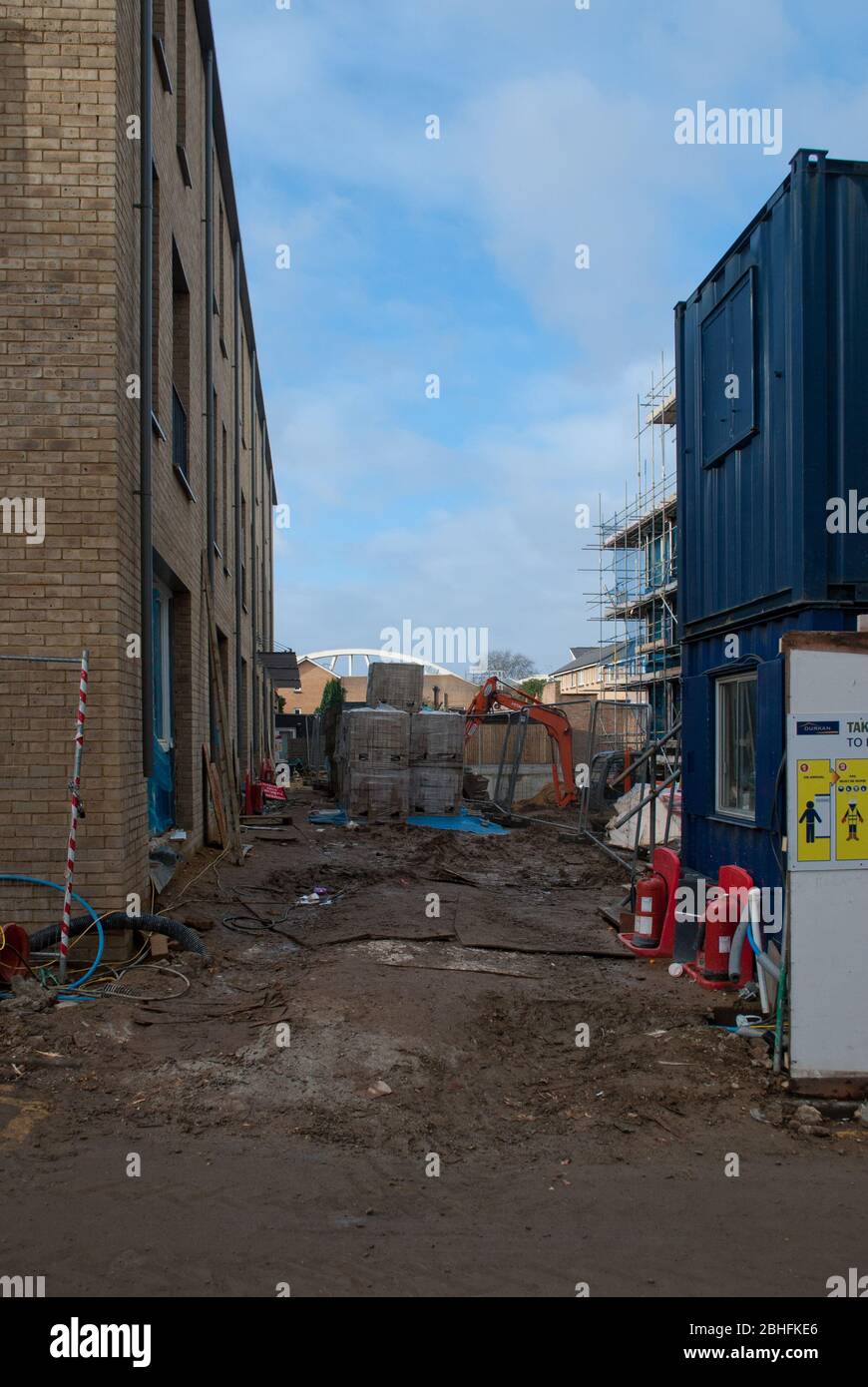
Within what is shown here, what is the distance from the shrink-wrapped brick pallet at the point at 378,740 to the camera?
18766mm

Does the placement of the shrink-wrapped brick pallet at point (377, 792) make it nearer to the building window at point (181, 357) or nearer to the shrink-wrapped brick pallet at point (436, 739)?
the shrink-wrapped brick pallet at point (436, 739)

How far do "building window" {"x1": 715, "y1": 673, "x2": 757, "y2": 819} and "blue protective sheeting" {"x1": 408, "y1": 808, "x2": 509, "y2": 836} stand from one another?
9443mm

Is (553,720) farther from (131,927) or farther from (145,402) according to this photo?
(131,927)

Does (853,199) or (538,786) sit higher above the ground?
(853,199)

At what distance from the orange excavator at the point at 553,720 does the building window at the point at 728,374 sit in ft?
37.2

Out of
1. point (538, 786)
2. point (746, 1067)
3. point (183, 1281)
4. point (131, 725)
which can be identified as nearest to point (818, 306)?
point (746, 1067)

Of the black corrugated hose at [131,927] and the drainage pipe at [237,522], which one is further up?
the drainage pipe at [237,522]

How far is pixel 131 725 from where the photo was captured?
7.65 m

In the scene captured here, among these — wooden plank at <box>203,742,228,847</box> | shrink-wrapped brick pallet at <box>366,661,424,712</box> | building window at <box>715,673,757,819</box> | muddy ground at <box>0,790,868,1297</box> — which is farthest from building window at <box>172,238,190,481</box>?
shrink-wrapped brick pallet at <box>366,661,424,712</box>

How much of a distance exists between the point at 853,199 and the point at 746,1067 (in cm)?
571

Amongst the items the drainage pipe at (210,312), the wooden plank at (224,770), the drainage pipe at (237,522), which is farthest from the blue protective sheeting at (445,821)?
the drainage pipe at (210,312)

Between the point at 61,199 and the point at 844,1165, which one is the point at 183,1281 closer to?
the point at 844,1165

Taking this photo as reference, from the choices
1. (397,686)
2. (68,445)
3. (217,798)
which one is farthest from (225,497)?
(68,445)

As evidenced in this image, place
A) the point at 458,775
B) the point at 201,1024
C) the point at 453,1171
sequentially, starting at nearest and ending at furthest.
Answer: the point at 453,1171 → the point at 201,1024 → the point at 458,775
